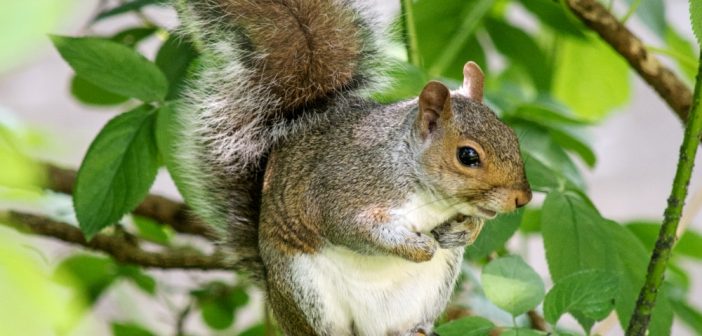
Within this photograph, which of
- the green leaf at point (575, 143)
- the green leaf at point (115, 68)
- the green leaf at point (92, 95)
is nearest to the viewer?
the green leaf at point (115, 68)

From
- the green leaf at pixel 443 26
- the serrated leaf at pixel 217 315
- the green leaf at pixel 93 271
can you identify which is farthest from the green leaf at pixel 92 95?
the green leaf at pixel 443 26

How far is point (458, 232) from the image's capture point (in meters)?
0.93

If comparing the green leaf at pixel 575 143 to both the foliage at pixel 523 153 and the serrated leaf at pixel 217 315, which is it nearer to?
the foliage at pixel 523 153

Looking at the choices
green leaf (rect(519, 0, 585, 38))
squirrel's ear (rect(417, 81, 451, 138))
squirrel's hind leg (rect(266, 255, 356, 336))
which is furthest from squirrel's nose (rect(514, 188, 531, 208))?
green leaf (rect(519, 0, 585, 38))

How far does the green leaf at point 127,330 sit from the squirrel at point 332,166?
244 millimetres

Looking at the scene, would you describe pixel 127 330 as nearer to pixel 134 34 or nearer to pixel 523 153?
pixel 134 34

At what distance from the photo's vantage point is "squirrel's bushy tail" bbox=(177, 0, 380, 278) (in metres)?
1.06

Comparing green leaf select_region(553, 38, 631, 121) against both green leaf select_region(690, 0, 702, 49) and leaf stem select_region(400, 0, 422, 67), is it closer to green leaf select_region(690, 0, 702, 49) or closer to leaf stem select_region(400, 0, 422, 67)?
leaf stem select_region(400, 0, 422, 67)

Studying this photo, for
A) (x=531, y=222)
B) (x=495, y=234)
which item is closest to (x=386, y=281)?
(x=495, y=234)

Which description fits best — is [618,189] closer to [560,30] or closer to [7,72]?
[560,30]

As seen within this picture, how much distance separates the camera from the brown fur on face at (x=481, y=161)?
0.90 metres

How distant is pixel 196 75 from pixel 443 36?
39cm

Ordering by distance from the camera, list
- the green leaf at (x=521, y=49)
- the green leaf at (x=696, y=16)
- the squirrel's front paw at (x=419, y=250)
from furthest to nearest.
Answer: the green leaf at (x=521, y=49) < the squirrel's front paw at (x=419, y=250) < the green leaf at (x=696, y=16)

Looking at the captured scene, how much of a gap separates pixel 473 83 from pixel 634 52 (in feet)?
0.99
